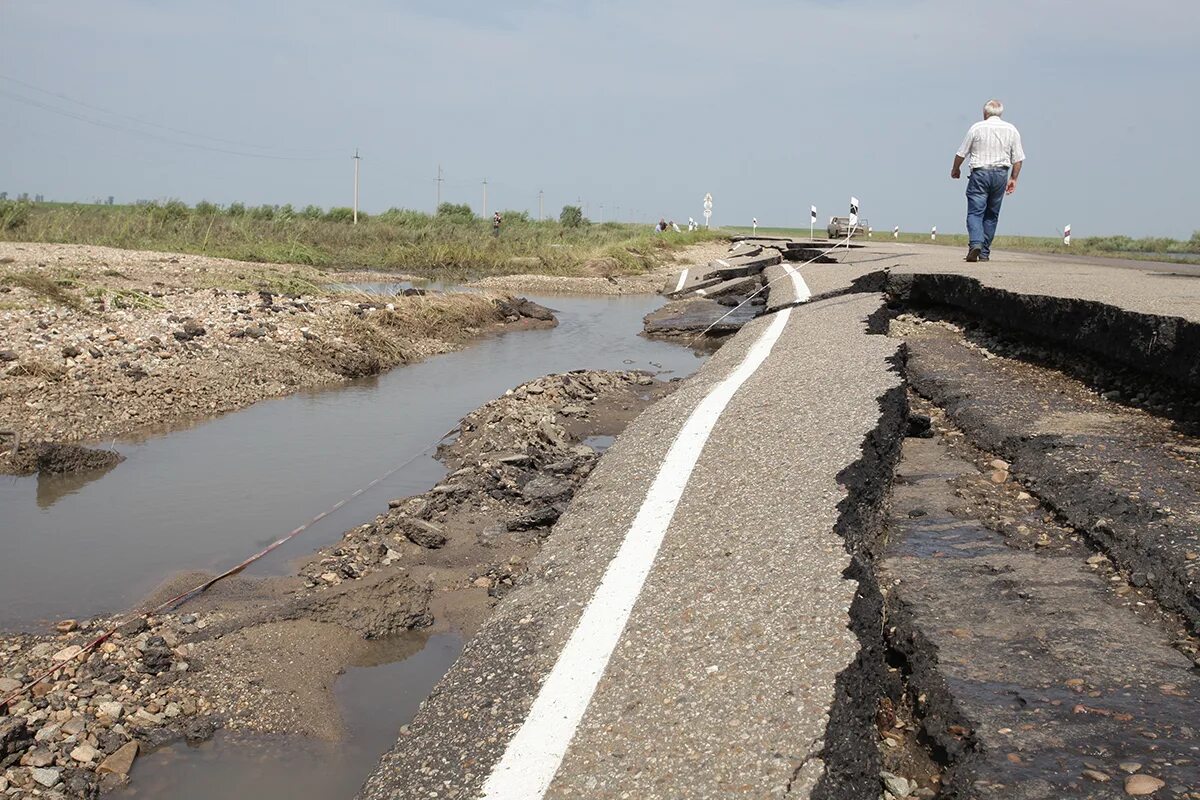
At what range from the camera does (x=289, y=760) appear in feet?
10.6

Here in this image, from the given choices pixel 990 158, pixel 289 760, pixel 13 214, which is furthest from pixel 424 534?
pixel 13 214

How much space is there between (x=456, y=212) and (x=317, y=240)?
2145 cm

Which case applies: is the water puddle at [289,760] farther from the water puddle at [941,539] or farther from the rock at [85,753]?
the water puddle at [941,539]

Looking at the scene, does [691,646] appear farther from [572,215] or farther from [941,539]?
[572,215]

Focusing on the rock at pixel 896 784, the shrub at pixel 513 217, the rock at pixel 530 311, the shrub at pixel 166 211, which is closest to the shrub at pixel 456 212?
the shrub at pixel 513 217

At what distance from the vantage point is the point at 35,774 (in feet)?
9.77

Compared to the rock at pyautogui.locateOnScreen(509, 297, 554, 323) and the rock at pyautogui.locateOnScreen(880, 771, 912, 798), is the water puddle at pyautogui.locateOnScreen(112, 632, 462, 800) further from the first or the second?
the rock at pyautogui.locateOnScreen(509, 297, 554, 323)

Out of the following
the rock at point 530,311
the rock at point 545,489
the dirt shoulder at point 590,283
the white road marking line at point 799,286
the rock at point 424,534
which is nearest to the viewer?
the rock at point 424,534

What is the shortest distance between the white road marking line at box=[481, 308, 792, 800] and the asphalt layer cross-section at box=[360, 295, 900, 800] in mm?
28

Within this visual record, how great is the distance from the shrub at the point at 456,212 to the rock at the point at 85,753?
161 feet

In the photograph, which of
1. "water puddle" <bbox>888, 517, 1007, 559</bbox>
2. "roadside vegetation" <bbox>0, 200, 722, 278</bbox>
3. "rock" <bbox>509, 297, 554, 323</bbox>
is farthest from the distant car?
"water puddle" <bbox>888, 517, 1007, 559</bbox>

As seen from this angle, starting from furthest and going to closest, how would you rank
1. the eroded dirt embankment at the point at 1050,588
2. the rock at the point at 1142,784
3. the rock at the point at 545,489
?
the rock at the point at 545,489 < the eroded dirt embankment at the point at 1050,588 < the rock at the point at 1142,784

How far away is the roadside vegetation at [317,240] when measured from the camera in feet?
85.1

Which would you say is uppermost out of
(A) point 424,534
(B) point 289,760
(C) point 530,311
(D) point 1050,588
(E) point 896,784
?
(D) point 1050,588
